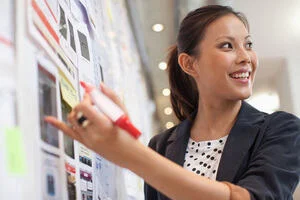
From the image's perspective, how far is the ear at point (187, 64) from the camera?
3.28ft

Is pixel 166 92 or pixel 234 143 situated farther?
pixel 166 92

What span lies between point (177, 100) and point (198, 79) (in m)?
0.15

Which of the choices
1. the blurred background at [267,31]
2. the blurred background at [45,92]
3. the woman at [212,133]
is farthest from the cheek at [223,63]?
the blurred background at [267,31]

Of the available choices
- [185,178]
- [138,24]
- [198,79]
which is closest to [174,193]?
[185,178]

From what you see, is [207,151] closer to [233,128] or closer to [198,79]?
[233,128]

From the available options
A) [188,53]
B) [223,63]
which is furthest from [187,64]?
[223,63]

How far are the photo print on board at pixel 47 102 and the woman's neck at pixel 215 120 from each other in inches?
15.9

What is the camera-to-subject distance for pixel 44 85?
625mm

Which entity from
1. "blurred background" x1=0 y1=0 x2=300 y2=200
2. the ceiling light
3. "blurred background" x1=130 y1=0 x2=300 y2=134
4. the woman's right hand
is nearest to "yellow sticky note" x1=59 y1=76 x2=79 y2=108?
"blurred background" x1=0 y1=0 x2=300 y2=200

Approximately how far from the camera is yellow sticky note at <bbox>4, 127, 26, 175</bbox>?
0.48m

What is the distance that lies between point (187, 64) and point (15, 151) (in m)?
0.60

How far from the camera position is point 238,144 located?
81 centimetres

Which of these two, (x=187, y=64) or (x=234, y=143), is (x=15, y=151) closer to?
(x=234, y=143)

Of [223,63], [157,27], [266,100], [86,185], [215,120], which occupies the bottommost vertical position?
[86,185]
